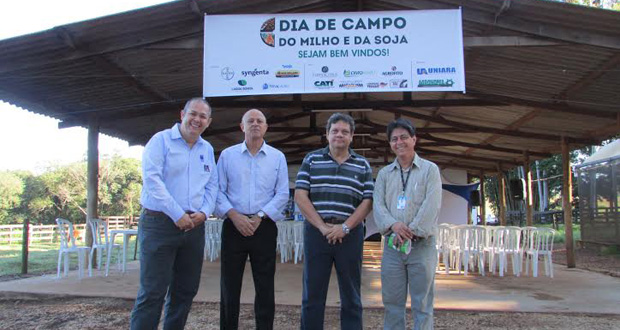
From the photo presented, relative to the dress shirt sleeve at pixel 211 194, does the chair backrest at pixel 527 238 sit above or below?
below

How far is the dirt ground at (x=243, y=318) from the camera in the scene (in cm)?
362

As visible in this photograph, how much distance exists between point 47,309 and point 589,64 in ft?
20.5

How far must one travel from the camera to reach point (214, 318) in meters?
3.83

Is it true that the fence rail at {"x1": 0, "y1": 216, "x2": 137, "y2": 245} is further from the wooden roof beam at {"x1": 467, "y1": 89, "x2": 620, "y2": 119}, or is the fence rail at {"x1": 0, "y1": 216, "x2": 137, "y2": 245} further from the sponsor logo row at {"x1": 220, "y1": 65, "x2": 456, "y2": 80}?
the wooden roof beam at {"x1": 467, "y1": 89, "x2": 620, "y2": 119}

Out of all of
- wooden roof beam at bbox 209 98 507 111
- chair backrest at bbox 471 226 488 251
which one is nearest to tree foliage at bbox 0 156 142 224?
wooden roof beam at bbox 209 98 507 111

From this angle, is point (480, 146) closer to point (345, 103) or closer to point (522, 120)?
point (522, 120)

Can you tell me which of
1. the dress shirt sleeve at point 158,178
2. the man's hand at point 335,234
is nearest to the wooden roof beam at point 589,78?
the man's hand at point 335,234

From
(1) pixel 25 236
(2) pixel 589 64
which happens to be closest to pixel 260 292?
(2) pixel 589 64

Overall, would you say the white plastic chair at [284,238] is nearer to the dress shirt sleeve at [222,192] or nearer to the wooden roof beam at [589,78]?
the wooden roof beam at [589,78]

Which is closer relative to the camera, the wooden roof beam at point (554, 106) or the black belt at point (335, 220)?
the black belt at point (335, 220)

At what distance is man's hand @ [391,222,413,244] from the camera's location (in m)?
2.45

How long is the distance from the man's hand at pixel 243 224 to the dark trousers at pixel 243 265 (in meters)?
0.05

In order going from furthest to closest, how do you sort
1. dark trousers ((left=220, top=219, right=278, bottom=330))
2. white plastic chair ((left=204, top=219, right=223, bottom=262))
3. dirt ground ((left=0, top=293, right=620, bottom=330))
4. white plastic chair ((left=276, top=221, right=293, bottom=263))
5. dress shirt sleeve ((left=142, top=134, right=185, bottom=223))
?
white plastic chair ((left=204, top=219, right=223, bottom=262))
white plastic chair ((left=276, top=221, right=293, bottom=263))
dirt ground ((left=0, top=293, right=620, bottom=330))
dark trousers ((left=220, top=219, right=278, bottom=330))
dress shirt sleeve ((left=142, top=134, right=185, bottom=223))

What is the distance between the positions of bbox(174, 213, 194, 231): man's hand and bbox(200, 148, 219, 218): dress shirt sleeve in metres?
0.14
